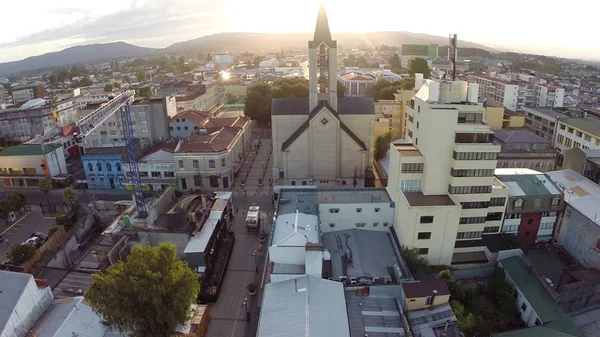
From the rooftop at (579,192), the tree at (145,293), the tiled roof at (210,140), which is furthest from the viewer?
the tiled roof at (210,140)

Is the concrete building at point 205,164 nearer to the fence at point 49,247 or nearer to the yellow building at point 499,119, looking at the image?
the fence at point 49,247

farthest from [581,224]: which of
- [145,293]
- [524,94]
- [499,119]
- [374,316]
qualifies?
[524,94]

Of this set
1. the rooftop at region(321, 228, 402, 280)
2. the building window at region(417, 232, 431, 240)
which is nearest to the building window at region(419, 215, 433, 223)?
the building window at region(417, 232, 431, 240)

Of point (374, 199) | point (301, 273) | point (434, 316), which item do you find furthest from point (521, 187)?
point (301, 273)

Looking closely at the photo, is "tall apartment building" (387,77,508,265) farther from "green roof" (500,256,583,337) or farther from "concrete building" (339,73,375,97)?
"concrete building" (339,73,375,97)

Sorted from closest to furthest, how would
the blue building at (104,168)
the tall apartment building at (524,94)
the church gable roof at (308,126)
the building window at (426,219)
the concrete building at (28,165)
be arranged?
the building window at (426,219) → the church gable roof at (308,126) → the blue building at (104,168) → the concrete building at (28,165) → the tall apartment building at (524,94)

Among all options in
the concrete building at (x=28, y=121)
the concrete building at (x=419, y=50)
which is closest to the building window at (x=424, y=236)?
the concrete building at (x=28, y=121)
